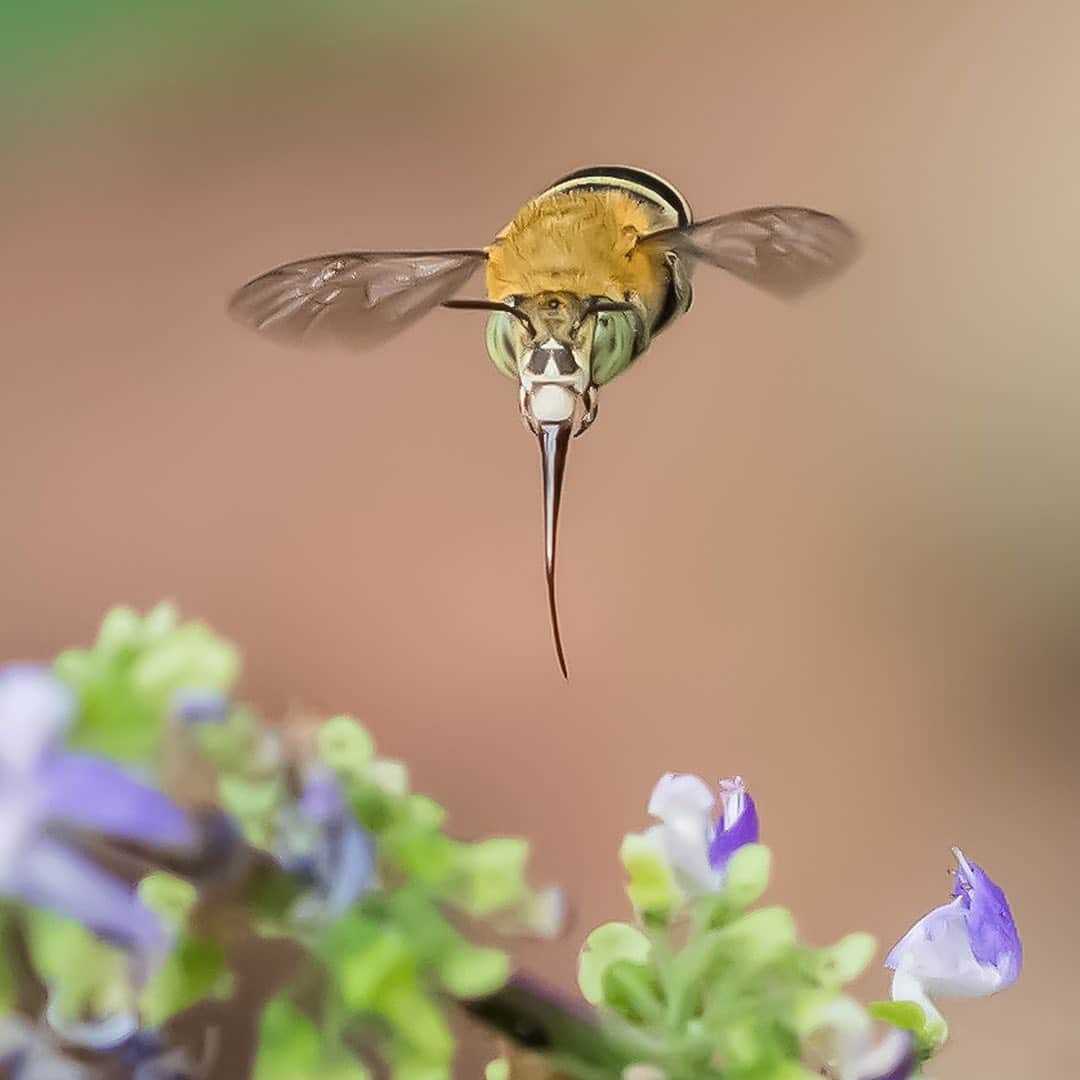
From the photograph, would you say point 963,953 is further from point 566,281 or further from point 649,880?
point 566,281

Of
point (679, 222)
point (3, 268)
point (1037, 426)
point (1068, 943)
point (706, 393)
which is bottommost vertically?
point (1068, 943)

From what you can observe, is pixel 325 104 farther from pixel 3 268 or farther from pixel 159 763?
pixel 159 763

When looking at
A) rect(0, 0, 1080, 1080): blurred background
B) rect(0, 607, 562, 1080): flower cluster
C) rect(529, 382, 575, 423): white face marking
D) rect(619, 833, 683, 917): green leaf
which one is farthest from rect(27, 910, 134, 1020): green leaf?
rect(0, 0, 1080, 1080): blurred background

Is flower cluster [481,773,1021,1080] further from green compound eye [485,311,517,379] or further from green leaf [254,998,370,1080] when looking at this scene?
green compound eye [485,311,517,379]

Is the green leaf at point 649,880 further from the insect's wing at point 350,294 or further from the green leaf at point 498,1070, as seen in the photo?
the insect's wing at point 350,294

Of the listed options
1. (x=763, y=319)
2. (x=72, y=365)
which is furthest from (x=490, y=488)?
(x=72, y=365)

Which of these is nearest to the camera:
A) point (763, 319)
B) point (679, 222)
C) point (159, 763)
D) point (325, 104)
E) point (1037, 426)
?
point (159, 763)
